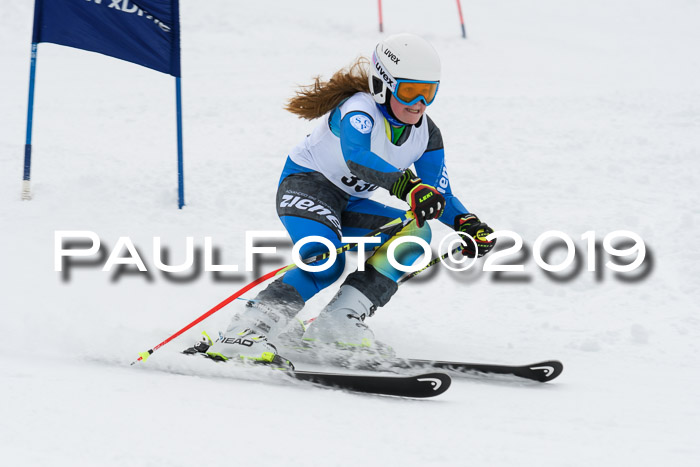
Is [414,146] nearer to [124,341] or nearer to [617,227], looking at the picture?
[124,341]

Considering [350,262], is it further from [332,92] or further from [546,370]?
[546,370]

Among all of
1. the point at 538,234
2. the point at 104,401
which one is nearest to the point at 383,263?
the point at 104,401

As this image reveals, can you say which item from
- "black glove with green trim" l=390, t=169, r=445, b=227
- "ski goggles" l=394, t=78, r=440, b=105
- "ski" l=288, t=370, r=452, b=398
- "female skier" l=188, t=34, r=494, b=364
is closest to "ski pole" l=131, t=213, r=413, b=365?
"female skier" l=188, t=34, r=494, b=364

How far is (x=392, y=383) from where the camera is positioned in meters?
3.04

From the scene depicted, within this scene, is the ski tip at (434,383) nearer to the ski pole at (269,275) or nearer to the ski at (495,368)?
the ski at (495,368)

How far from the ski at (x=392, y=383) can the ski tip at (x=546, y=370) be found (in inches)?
28.4

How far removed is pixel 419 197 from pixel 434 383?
86 centimetres

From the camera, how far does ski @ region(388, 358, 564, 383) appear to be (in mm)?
3498

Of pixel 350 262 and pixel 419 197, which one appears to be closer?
pixel 419 197

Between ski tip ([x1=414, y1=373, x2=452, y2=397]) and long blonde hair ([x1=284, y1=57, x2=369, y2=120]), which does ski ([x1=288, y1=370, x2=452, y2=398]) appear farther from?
long blonde hair ([x1=284, y1=57, x2=369, y2=120])

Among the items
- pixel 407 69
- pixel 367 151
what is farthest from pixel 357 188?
pixel 407 69

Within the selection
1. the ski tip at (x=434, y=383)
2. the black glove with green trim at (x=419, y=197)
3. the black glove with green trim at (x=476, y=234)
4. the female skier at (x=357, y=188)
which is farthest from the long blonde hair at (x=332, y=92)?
the ski tip at (x=434, y=383)

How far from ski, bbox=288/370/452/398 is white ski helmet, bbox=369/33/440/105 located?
4.33 ft

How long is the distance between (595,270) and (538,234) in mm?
607
